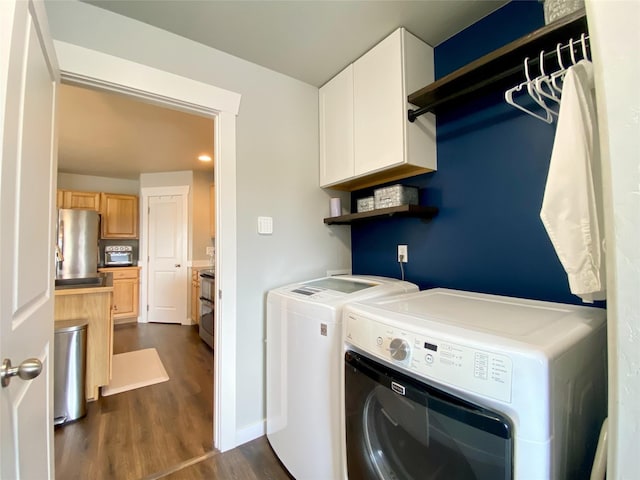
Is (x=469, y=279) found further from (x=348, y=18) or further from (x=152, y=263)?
(x=152, y=263)

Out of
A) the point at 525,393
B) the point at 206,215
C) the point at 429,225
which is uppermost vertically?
the point at 206,215

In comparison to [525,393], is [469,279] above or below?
above

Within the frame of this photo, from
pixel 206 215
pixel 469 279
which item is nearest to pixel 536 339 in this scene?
pixel 469 279

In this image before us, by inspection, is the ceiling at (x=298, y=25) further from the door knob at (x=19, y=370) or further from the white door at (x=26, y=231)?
the door knob at (x=19, y=370)

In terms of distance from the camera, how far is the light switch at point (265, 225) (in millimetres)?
1798

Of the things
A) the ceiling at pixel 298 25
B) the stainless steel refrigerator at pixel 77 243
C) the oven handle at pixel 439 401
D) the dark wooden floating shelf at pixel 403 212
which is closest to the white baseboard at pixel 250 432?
the oven handle at pixel 439 401

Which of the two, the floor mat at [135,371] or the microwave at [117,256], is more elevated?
the microwave at [117,256]

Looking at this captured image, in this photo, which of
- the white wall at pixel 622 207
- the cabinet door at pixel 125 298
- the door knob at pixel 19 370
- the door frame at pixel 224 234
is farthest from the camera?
the cabinet door at pixel 125 298

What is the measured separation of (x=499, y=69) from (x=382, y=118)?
0.57 metres

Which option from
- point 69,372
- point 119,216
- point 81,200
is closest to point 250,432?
point 69,372

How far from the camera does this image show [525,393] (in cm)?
61

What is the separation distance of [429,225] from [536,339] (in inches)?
42.4

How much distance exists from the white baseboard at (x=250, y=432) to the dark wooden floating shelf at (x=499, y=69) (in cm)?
211

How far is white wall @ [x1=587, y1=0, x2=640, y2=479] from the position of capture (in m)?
0.44
